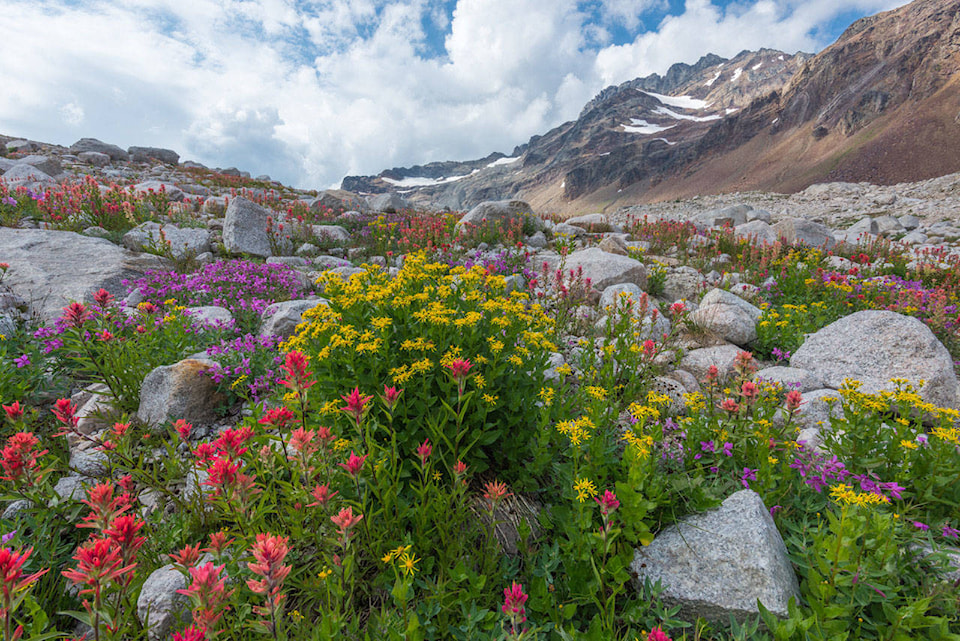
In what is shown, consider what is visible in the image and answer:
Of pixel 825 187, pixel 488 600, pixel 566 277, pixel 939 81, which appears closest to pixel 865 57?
pixel 939 81

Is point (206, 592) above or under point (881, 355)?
above

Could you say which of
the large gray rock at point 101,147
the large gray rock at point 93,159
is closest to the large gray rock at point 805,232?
the large gray rock at point 93,159

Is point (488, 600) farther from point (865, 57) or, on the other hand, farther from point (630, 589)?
point (865, 57)

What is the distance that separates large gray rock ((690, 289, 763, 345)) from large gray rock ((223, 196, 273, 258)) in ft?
31.1

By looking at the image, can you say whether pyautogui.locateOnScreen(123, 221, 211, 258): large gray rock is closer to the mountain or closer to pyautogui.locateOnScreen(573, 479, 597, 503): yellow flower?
pyautogui.locateOnScreen(573, 479, 597, 503): yellow flower

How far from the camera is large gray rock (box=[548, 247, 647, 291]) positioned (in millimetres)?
7465

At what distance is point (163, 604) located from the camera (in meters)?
2.08

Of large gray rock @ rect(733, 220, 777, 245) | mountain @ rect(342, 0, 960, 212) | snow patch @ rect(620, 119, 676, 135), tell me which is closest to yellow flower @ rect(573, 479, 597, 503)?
large gray rock @ rect(733, 220, 777, 245)

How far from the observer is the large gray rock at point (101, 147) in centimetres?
2688

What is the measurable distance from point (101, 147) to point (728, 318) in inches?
1628

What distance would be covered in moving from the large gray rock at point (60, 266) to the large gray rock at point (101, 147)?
26.7 m

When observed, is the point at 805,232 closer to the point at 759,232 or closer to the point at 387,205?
the point at 759,232

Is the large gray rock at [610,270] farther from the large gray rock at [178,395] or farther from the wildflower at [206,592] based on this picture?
the wildflower at [206,592]

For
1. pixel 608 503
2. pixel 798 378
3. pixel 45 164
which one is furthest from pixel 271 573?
pixel 45 164
